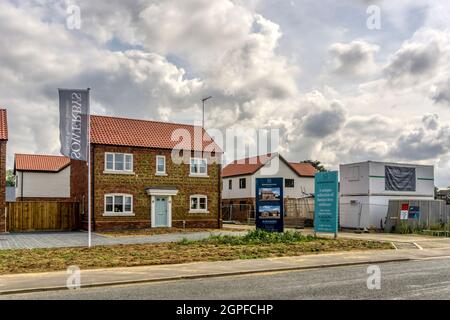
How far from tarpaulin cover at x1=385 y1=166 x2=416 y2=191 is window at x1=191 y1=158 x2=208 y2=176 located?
44.5 feet

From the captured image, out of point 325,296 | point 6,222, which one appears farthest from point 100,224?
point 325,296

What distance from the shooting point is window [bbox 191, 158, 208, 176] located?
38.5 meters

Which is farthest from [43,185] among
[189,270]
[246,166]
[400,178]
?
[189,270]

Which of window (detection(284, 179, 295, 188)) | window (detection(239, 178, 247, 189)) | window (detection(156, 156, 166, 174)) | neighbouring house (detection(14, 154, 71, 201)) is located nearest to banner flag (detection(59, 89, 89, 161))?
window (detection(156, 156, 166, 174))

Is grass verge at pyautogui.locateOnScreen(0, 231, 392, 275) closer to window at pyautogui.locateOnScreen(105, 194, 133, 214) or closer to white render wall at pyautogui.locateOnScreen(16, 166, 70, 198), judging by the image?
window at pyautogui.locateOnScreen(105, 194, 133, 214)

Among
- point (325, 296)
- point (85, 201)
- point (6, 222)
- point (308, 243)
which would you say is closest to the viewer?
point (325, 296)

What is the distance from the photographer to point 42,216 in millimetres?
35188

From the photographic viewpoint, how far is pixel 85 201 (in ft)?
116

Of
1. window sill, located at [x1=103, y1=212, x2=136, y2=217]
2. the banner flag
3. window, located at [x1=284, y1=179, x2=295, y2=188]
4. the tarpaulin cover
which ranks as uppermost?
the banner flag

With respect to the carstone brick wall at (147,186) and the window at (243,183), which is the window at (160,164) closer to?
the carstone brick wall at (147,186)

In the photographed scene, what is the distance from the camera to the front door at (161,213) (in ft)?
119
